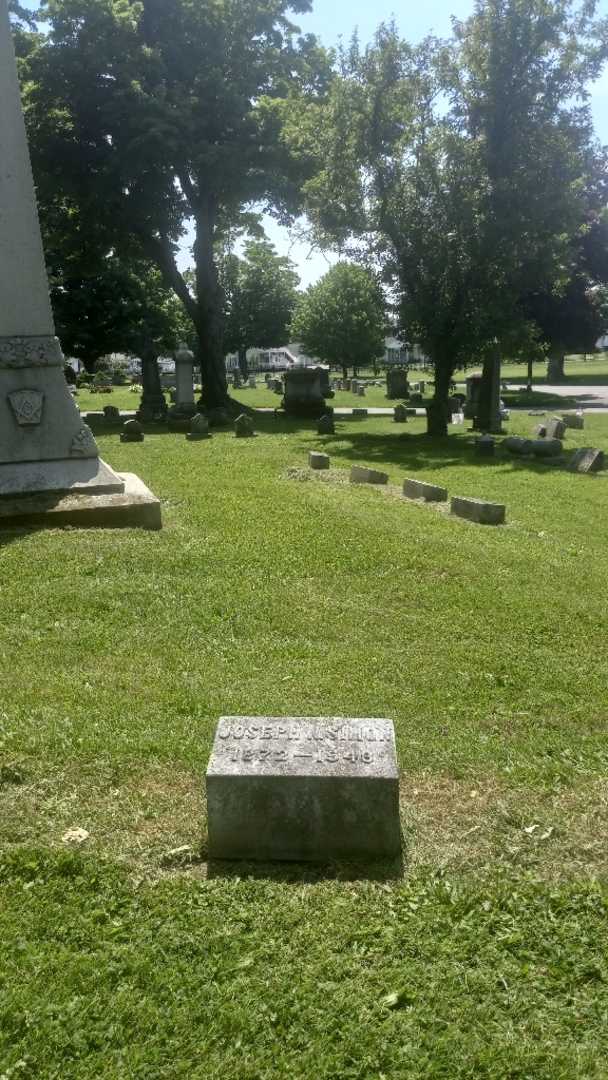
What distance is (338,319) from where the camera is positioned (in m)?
47.8

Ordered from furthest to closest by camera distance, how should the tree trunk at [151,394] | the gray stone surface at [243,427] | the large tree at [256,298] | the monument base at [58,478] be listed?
the large tree at [256,298] < the tree trunk at [151,394] < the gray stone surface at [243,427] < the monument base at [58,478]

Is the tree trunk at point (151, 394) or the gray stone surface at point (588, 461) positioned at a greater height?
the tree trunk at point (151, 394)

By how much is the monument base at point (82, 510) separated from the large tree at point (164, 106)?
18.4 m

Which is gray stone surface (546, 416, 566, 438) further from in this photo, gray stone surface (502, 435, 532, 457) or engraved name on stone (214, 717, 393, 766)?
engraved name on stone (214, 717, 393, 766)

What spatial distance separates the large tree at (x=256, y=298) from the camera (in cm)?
5728

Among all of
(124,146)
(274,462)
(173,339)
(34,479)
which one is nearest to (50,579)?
(34,479)

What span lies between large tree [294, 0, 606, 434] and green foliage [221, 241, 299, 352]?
1443 inches

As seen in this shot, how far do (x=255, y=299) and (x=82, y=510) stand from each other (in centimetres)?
5182

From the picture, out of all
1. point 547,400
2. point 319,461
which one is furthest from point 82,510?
point 547,400

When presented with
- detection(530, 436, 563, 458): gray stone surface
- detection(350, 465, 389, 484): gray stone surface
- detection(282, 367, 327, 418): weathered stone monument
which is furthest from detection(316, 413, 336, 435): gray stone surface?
detection(350, 465, 389, 484): gray stone surface

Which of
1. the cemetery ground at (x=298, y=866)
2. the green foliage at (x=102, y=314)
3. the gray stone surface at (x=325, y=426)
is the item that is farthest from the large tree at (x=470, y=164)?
the green foliage at (x=102, y=314)

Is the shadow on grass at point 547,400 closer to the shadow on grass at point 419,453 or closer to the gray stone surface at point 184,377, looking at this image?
the shadow on grass at point 419,453

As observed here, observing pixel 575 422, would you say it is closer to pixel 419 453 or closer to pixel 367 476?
pixel 419 453

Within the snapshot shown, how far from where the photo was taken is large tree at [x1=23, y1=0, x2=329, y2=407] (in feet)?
79.7
